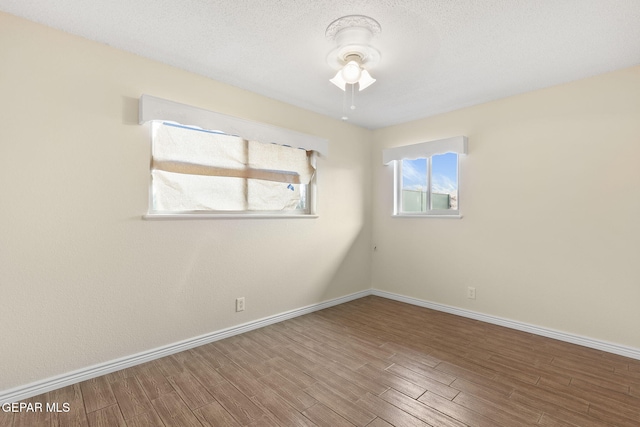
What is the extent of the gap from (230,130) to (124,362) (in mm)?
2007

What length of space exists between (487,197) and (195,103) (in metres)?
3.01

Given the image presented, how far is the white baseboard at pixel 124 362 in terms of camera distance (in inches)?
73.4

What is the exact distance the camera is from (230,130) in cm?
274

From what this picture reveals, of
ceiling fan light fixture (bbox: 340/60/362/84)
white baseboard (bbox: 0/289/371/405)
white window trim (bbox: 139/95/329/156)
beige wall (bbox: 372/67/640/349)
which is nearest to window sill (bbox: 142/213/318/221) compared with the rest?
white window trim (bbox: 139/95/329/156)

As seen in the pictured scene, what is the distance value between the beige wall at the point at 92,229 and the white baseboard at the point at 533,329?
2050 mm

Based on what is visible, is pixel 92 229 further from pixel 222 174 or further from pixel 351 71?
pixel 351 71

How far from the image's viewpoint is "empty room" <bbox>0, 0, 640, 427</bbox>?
1829mm

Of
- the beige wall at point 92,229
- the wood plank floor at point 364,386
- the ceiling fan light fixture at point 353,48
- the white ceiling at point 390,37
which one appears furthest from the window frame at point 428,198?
the beige wall at point 92,229

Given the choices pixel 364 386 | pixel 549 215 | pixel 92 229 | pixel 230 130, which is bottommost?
pixel 364 386

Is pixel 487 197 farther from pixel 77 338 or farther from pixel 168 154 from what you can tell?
→ pixel 77 338

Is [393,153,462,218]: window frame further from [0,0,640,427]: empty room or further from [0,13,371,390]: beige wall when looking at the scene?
[0,13,371,390]: beige wall

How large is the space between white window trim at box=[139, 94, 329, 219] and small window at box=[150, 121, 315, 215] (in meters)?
0.07

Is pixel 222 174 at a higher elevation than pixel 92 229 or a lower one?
higher

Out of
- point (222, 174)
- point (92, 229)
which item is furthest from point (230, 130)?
point (92, 229)
